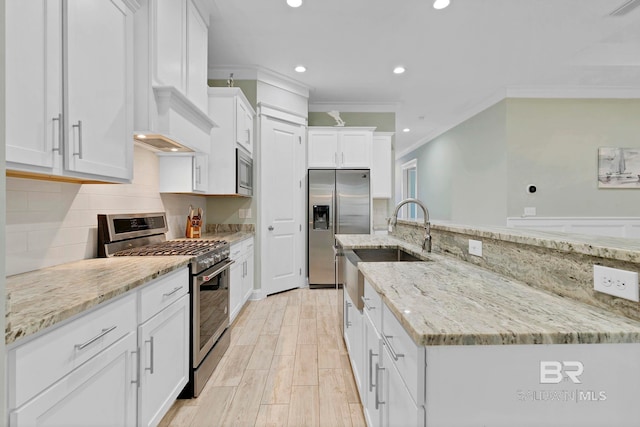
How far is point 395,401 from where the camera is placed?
97cm

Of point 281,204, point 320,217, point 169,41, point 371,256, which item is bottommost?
point 371,256

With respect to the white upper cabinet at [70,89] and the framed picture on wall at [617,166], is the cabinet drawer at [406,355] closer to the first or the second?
the white upper cabinet at [70,89]

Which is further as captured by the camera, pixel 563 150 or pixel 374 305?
pixel 563 150

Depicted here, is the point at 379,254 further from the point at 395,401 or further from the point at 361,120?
the point at 361,120

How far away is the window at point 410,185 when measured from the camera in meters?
8.83

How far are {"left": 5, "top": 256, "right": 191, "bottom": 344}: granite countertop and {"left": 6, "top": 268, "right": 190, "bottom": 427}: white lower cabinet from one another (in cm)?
5

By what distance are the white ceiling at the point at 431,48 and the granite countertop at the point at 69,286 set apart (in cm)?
231

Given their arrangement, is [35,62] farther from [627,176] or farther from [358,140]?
[627,176]

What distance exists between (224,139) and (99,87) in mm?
1691

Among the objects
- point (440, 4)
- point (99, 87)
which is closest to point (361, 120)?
point (440, 4)

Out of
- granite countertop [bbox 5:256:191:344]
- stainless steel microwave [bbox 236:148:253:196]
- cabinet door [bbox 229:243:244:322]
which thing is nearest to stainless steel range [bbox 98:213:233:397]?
granite countertop [bbox 5:256:191:344]

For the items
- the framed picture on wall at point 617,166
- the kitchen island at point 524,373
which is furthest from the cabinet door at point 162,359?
the framed picture on wall at point 617,166

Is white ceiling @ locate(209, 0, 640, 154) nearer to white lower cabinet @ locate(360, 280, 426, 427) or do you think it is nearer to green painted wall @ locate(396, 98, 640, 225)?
green painted wall @ locate(396, 98, 640, 225)

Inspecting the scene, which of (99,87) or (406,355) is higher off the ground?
(99,87)
